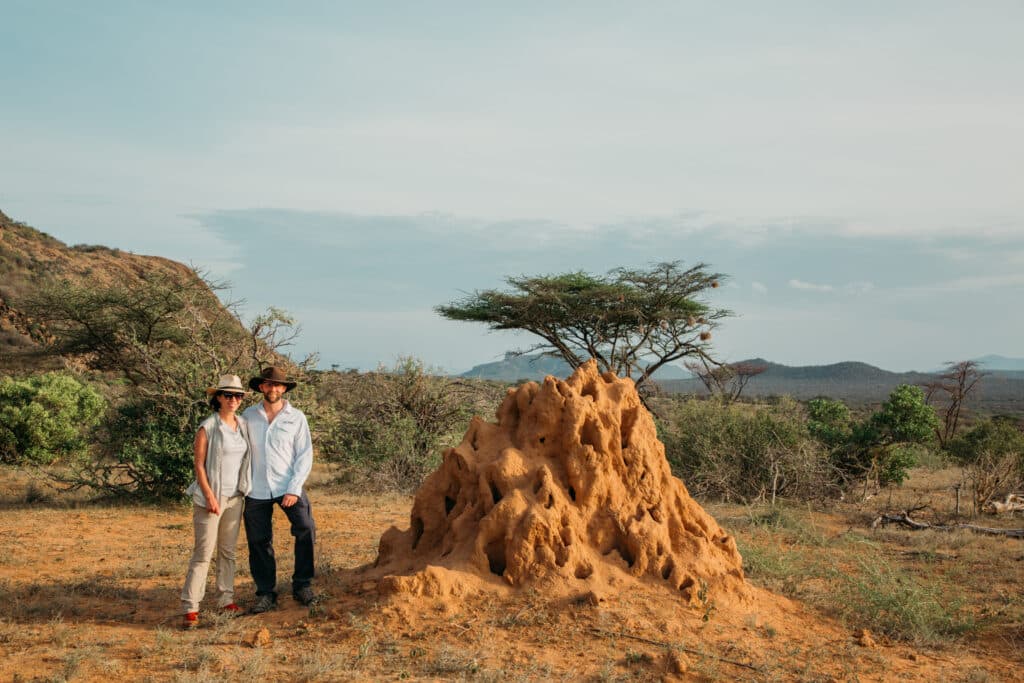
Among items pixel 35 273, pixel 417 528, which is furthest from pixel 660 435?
pixel 35 273

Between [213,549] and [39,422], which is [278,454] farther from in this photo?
[39,422]

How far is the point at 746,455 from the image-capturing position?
12.6m

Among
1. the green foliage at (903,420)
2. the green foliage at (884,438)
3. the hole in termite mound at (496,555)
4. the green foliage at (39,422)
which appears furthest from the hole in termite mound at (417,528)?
the green foliage at (903,420)

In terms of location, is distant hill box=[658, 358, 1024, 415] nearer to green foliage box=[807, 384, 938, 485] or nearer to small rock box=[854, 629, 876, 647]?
green foliage box=[807, 384, 938, 485]

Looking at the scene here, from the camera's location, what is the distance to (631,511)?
18.7 ft

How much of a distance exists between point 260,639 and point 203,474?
1.08 m

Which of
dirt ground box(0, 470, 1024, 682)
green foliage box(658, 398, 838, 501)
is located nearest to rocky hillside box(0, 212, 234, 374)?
green foliage box(658, 398, 838, 501)

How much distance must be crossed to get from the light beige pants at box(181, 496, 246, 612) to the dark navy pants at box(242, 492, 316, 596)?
106 millimetres

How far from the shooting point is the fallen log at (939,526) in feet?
30.7

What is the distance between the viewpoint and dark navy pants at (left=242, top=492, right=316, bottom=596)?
5266 mm

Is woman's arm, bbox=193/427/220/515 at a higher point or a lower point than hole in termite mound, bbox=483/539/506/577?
higher

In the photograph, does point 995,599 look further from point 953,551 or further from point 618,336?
point 618,336

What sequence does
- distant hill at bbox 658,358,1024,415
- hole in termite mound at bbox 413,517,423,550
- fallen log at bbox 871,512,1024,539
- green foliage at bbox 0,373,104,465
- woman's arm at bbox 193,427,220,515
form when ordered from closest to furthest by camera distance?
woman's arm at bbox 193,427,220,515, hole in termite mound at bbox 413,517,423,550, fallen log at bbox 871,512,1024,539, green foliage at bbox 0,373,104,465, distant hill at bbox 658,358,1024,415

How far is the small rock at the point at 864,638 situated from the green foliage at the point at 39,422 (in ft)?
38.4
